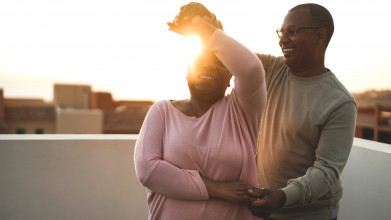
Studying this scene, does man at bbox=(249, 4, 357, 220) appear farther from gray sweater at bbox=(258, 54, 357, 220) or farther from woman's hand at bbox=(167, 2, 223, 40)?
woman's hand at bbox=(167, 2, 223, 40)

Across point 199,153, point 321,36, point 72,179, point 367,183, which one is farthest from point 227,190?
point 72,179

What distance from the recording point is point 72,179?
293 cm

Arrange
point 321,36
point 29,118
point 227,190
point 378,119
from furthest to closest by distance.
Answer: point 29,118
point 378,119
point 321,36
point 227,190

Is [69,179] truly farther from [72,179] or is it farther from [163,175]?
[163,175]

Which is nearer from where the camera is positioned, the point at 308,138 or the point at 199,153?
the point at 199,153

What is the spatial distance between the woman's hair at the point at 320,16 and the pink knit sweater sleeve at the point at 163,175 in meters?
0.98

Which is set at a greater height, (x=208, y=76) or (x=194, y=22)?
(x=194, y=22)

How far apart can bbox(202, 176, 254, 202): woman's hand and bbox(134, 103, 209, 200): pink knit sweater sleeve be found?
0.08 ft

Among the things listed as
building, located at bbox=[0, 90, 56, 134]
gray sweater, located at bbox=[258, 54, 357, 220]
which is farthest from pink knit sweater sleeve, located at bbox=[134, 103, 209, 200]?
building, located at bbox=[0, 90, 56, 134]

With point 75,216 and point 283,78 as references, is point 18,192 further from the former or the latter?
point 283,78

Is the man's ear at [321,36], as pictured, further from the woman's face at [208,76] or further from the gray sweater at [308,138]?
the woman's face at [208,76]

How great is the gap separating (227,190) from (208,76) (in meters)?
0.44

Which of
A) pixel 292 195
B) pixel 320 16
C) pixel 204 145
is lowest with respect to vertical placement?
pixel 292 195

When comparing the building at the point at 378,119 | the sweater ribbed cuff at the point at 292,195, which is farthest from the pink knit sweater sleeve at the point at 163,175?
the building at the point at 378,119
